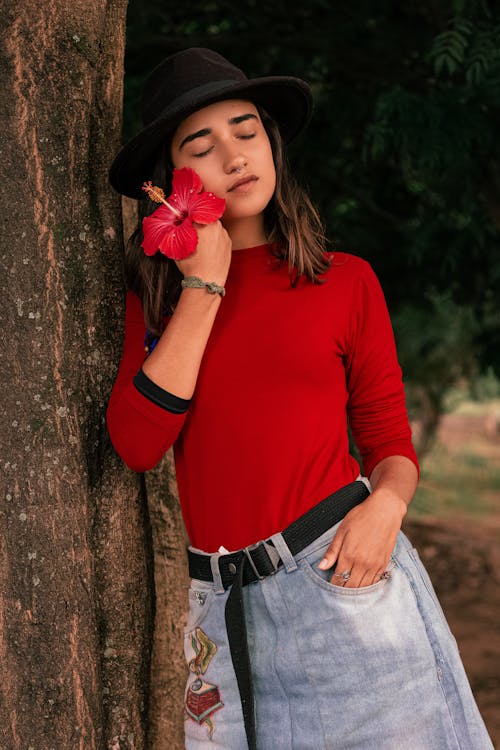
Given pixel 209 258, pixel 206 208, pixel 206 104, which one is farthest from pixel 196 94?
pixel 209 258

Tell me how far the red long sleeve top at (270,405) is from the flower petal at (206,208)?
233mm

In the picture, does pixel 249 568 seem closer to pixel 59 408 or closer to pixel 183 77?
pixel 59 408

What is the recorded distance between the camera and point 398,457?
2.33 m

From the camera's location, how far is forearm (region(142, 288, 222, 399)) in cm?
211

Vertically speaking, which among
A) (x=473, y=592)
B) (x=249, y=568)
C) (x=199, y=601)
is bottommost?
(x=473, y=592)

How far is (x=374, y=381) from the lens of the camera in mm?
2342

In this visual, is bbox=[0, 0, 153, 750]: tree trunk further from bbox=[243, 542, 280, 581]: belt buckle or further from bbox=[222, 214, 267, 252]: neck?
bbox=[243, 542, 280, 581]: belt buckle

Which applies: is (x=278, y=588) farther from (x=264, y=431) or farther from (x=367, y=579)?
(x=264, y=431)

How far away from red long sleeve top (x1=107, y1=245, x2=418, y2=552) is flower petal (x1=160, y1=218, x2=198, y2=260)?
0.69ft

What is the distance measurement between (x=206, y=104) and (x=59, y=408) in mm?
864

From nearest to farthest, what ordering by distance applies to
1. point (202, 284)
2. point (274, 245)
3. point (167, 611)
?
point (202, 284)
point (274, 245)
point (167, 611)

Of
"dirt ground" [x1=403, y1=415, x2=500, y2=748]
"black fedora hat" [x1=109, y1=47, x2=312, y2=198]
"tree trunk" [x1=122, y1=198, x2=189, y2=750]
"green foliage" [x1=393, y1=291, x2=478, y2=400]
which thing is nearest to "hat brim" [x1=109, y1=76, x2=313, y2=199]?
"black fedora hat" [x1=109, y1=47, x2=312, y2=198]

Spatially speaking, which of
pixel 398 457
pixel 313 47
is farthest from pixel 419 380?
pixel 398 457

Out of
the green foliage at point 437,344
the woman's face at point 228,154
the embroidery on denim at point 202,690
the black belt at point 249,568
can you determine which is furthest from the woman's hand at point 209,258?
the green foliage at point 437,344
